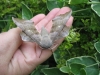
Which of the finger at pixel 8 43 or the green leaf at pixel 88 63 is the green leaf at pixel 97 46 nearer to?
the green leaf at pixel 88 63

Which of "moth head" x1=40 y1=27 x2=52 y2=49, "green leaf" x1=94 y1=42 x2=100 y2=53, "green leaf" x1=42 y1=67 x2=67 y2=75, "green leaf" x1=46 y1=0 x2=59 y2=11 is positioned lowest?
"green leaf" x1=42 y1=67 x2=67 y2=75

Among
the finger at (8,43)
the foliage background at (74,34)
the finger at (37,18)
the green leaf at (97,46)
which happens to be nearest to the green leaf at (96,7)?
the foliage background at (74,34)

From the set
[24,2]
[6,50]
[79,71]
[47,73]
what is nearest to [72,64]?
[79,71]

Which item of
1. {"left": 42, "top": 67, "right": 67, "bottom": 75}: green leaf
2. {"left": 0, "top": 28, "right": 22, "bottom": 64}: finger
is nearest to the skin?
{"left": 0, "top": 28, "right": 22, "bottom": 64}: finger

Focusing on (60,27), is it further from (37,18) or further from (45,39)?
(37,18)

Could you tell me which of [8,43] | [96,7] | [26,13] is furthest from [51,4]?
[8,43]

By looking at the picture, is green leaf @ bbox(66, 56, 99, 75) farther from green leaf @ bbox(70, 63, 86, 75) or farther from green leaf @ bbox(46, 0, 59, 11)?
green leaf @ bbox(46, 0, 59, 11)
